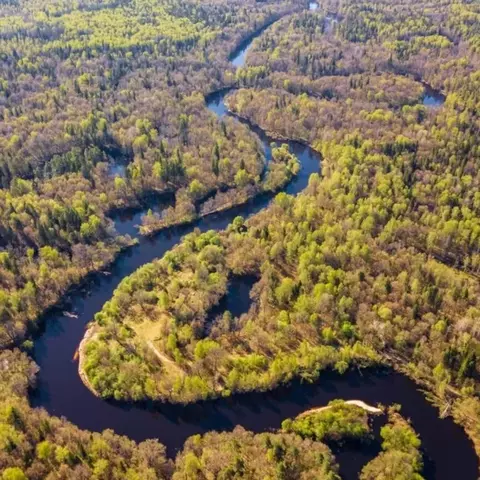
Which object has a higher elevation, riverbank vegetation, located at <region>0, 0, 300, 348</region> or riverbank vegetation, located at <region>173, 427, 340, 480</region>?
riverbank vegetation, located at <region>0, 0, 300, 348</region>

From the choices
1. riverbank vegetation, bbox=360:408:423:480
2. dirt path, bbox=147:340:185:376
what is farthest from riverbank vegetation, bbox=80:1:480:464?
riverbank vegetation, bbox=360:408:423:480

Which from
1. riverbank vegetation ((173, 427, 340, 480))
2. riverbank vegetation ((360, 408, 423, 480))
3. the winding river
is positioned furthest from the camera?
the winding river

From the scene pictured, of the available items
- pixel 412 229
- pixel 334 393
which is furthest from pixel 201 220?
pixel 334 393

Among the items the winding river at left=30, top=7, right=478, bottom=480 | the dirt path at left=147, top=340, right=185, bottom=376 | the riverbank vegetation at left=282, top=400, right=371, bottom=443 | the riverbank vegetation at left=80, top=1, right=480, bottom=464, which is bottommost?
the winding river at left=30, top=7, right=478, bottom=480

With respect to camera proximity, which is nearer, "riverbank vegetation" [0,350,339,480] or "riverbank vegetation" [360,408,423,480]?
"riverbank vegetation" [0,350,339,480]

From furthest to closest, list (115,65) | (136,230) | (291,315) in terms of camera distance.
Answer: (115,65) < (136,230) < (291,315)

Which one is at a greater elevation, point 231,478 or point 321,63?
point 321,63

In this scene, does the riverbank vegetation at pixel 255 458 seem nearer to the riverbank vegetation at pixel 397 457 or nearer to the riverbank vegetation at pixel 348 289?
the riverbank vegetation at pixel 397 457

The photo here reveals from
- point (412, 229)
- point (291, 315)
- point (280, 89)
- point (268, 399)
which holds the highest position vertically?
point (280, 89)

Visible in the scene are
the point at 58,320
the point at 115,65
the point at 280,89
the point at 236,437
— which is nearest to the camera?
the point at 236,437

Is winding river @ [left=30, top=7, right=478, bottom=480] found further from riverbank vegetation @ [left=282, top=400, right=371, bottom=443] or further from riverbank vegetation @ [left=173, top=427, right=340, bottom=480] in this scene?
riverbank vegetation @ [left=173, top=427, right=340, bottom=480]

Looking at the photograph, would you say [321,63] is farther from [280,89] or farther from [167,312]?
[167,312]
